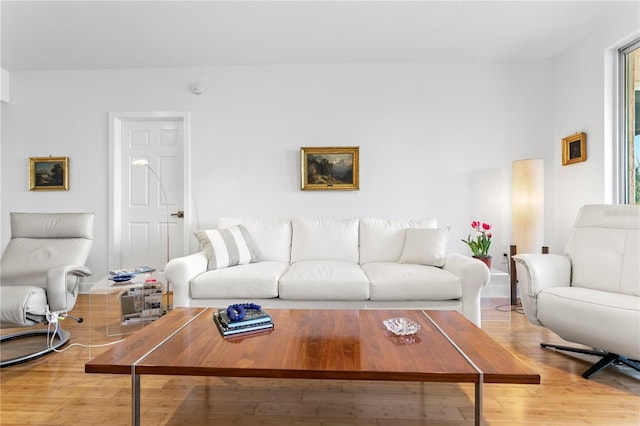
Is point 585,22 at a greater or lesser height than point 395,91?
greater

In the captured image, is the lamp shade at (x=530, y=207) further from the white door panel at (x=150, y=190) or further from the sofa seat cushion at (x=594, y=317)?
the white door panel at (x=150, y=190)

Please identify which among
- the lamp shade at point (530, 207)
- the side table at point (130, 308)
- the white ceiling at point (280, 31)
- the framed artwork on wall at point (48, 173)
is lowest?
the side table at point (130, 308)

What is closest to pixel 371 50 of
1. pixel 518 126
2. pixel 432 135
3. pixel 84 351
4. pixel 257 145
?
pixel 432 135

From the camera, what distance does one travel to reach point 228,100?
3648 mm

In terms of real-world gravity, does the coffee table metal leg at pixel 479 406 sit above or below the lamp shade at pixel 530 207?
below

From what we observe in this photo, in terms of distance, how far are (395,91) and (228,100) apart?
1831 mm

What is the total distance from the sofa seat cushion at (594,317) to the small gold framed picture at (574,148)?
1659 millimetres

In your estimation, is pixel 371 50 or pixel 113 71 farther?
pixel 113 71

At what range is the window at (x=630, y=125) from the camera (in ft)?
8.99

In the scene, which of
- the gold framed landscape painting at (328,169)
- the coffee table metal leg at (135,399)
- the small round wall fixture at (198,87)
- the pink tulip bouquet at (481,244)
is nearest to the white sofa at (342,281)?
the pink tulip bouquet at (481,244)

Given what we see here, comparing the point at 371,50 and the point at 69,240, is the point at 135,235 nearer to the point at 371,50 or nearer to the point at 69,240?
the point at 69,240

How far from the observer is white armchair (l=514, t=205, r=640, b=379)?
168cm

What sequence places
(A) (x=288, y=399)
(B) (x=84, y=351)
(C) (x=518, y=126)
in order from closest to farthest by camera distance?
(A) (x=288, y=399)
(B) (x=84, y=351)
(C) (x=518, y=126)

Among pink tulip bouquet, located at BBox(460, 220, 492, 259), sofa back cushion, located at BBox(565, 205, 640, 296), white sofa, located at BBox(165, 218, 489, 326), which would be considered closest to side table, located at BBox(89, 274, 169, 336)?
white sofa, located at BBox(165, 218, 489, 326)
